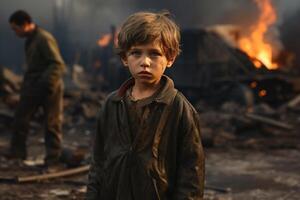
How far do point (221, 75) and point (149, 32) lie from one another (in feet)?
45.9

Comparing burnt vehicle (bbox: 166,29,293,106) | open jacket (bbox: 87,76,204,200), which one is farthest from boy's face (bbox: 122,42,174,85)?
burnt vehicle (bbox: 166,29,293,106)


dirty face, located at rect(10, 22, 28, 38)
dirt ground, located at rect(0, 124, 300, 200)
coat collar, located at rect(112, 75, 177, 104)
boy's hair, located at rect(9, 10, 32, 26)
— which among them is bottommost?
dirt ground, located at rect(0, 124, 300, 200)

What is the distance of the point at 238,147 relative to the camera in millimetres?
9242

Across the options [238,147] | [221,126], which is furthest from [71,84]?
[238,147]

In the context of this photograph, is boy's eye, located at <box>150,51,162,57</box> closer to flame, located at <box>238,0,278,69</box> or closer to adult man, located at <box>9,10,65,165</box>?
adult man, located at <box>9,10,65,165</box>

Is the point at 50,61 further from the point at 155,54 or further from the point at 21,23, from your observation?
the point at 155,54

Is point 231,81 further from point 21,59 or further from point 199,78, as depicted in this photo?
point 21,59

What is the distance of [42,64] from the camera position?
23.0 ft

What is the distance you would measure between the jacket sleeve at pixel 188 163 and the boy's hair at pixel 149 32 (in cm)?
33

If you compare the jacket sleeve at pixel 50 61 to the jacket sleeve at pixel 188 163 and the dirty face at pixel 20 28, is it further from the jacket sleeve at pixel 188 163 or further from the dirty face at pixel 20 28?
the jacket sleeve at pixel 188 163

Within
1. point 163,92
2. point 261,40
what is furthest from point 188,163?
point 261,40

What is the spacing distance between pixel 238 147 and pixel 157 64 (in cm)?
711

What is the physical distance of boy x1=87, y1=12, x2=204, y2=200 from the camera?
2352 millimetres

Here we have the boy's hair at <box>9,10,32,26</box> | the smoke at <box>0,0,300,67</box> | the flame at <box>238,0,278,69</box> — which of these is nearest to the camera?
the boy's hair at <box>9,10,32,26</box>
